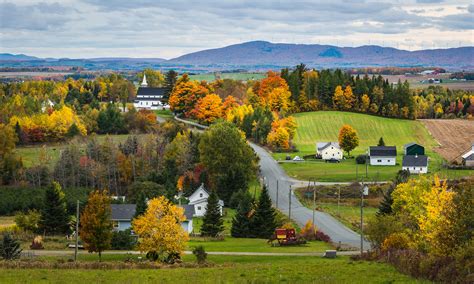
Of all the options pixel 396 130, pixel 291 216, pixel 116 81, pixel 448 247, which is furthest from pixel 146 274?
pixel 116 81

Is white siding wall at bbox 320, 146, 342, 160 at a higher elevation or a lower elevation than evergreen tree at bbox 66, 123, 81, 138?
lower

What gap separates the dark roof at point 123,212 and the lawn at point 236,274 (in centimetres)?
2296

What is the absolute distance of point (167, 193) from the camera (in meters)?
68.0

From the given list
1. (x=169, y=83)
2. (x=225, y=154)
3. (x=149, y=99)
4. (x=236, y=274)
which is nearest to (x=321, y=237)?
(x=236, y=274)

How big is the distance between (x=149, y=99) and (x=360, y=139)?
175 ft

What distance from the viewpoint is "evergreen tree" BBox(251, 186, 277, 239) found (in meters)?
54.1

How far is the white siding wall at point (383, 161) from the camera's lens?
304 feet

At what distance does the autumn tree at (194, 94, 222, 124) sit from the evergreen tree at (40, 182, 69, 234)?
62.5 m

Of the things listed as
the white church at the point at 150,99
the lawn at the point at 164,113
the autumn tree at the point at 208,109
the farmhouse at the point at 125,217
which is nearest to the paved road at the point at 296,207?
the farmhouse at the point at 125,217

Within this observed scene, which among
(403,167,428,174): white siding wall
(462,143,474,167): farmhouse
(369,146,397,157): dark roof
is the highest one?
(369,146,397,157): dark roof

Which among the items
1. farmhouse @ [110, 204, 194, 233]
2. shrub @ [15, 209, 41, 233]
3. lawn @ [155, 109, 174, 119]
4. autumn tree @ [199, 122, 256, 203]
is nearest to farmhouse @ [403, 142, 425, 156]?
autumn tree @ [199, 122, 256, 203]

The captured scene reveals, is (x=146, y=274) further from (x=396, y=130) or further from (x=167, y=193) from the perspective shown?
(x=396, y=130)

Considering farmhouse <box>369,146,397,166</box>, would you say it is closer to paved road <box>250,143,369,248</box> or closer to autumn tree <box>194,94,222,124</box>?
paved road <box>250,143,369,248</box>

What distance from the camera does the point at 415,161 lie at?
8725 cm
